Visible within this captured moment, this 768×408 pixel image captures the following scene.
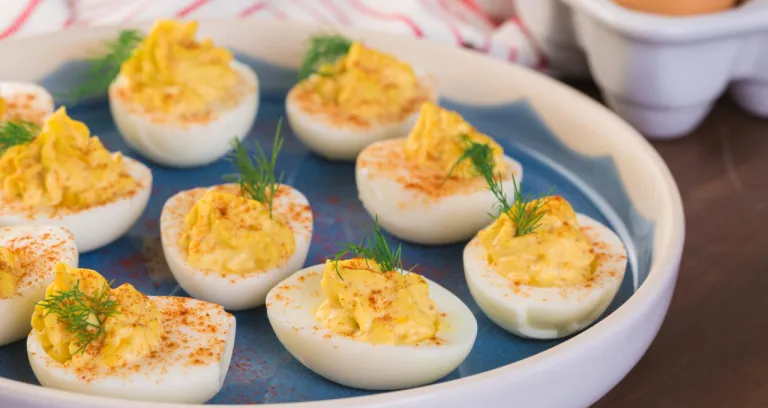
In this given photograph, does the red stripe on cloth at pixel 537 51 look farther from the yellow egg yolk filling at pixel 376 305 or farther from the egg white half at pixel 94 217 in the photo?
the yellow egg yolk filling at pixel 376 305

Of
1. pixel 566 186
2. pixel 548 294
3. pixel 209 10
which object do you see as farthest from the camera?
Result: pixel 209 10

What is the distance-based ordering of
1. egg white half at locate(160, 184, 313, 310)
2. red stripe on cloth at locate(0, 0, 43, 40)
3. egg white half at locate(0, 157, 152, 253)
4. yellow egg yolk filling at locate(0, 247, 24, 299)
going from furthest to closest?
red stripe on cloth at locate(0, 0, 43, 40), egg white half at locate(0, 157, 152, 253), egg white half at locate(160, 184, 313, 310), yellow egg yolk filling at locate(0, 247, 24, 299)

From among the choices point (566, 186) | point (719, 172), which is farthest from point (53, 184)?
point (719, 172)

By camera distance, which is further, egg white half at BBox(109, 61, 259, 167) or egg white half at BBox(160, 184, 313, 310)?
egg white half at BBox(109, 61, 259, 167)

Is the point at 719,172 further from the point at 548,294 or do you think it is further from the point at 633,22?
the point at 548,294

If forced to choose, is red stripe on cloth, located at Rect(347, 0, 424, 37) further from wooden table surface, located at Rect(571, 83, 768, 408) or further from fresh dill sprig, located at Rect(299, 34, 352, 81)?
wooden table surface, located at Rect(571, 83, 768, 408)

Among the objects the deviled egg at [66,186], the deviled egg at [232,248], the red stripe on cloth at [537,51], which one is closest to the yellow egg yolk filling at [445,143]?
the deviled egg at [232,248]

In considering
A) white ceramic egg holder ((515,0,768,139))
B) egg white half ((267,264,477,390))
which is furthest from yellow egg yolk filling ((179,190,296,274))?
white ceramic egg holder ((515,0,768,139))
